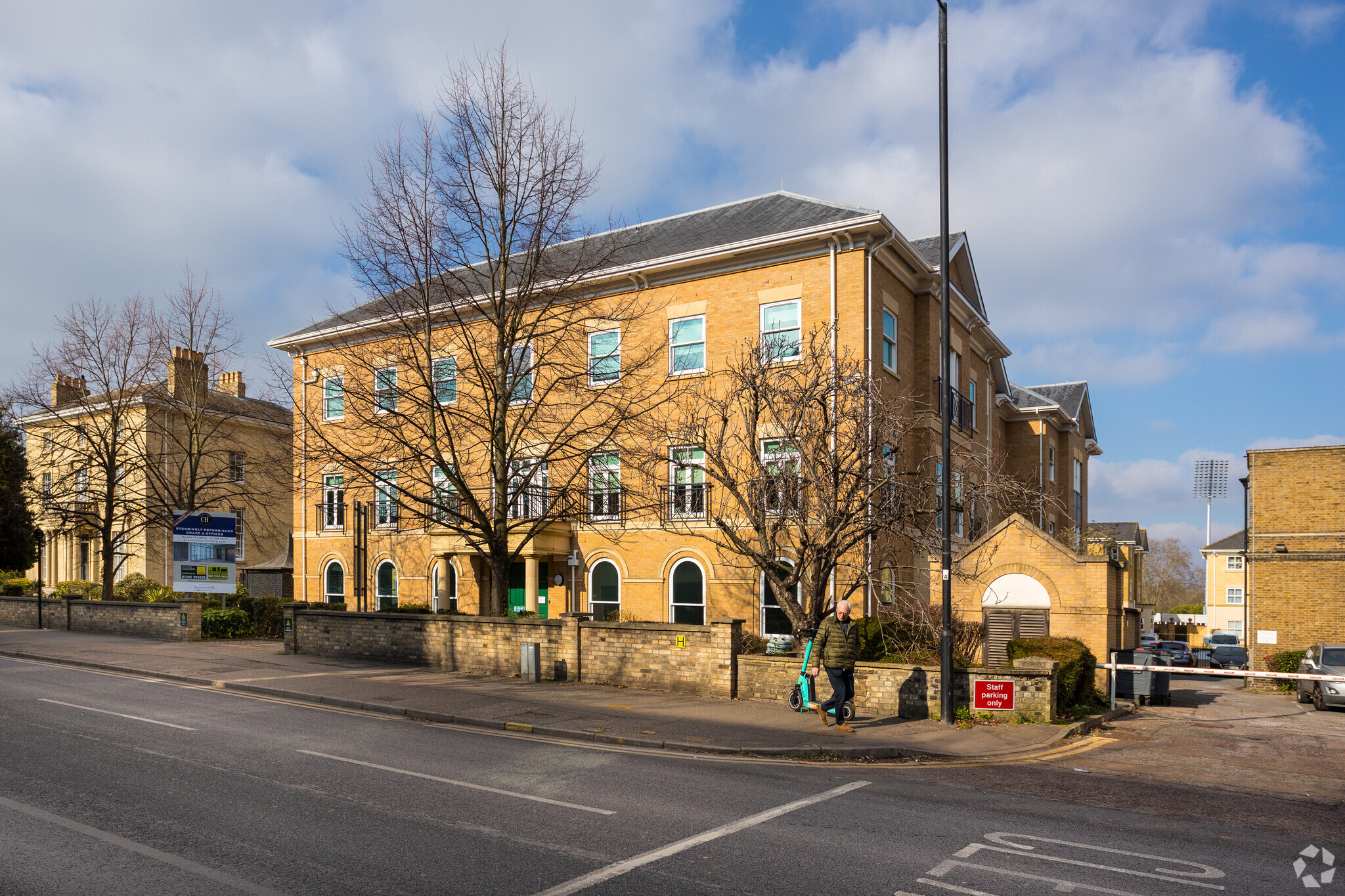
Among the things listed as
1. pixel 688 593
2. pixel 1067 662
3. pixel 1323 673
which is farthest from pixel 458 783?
pixel 1323 673

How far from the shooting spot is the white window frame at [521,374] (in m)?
19.4

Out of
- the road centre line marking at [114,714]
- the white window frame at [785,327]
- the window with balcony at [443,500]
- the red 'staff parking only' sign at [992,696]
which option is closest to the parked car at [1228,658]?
the white window frame at [785,327]

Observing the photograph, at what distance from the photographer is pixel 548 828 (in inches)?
285

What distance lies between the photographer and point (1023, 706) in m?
13.3

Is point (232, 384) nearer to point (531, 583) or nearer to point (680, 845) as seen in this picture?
point (531, 583)

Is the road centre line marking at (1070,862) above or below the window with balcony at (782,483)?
below

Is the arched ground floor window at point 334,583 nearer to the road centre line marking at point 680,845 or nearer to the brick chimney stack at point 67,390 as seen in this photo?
the brick chimney stack at point 67,390

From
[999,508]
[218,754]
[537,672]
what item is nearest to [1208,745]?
[999,508]

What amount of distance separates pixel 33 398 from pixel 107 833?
104ft

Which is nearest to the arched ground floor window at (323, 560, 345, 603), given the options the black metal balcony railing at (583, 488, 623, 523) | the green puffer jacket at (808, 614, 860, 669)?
the black metal balcony railing at (583, 488, 623, 523)

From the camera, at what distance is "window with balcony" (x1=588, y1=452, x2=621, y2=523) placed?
20781 millimetres

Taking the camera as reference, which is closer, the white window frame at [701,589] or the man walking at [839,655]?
the man walking at [839,655]

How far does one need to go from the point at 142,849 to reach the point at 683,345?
17726 mm

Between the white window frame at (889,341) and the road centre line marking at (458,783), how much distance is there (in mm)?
15388
